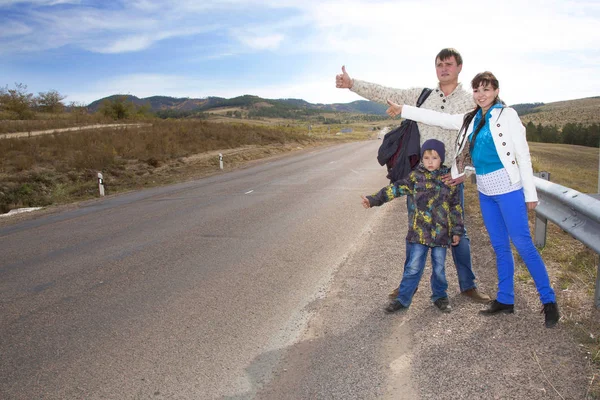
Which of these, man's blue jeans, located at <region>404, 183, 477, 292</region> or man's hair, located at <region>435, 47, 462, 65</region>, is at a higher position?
man's hair, located at <region>435, 47, 462, 65</region>

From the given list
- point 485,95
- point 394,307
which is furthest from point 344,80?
point 394,307

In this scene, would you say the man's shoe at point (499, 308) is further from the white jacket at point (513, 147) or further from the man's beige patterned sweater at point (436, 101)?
the man's beige patterned sweater at point (436, 101)

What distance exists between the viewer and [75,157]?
1878 centimetres

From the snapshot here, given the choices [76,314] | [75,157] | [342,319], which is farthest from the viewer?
[75,157]

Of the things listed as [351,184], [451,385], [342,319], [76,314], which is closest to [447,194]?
[342,319]

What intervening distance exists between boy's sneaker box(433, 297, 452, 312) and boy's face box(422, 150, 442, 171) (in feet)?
3.98

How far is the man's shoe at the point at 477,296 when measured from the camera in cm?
405

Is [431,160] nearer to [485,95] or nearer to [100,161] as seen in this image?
[485,95]

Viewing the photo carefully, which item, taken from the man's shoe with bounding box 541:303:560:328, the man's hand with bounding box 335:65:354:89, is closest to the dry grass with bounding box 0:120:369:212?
the man's hand with bounding box 335:65:354:89

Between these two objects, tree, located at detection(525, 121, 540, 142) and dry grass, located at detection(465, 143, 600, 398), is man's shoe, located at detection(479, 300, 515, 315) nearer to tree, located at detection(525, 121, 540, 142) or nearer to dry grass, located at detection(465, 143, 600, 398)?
dry grass, located at detection(465, 143, 600, 398)

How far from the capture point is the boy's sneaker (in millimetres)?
3943

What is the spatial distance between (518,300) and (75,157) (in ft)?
62.6

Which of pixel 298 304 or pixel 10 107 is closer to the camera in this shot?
pixel 298 304

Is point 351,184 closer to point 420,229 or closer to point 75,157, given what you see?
point 420,229
